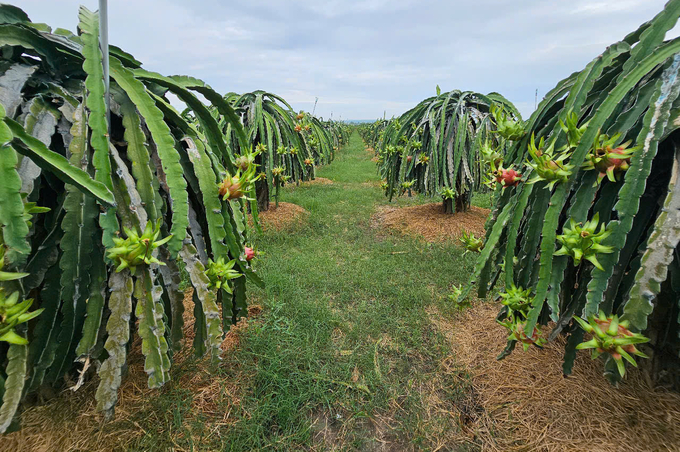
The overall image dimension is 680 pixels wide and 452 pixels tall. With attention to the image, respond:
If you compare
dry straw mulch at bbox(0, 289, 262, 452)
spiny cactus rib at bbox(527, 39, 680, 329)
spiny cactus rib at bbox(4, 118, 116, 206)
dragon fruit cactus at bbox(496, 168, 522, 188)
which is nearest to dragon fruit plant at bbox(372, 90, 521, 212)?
dragon fruit cactus at bbox(496, 168, 522, 188)

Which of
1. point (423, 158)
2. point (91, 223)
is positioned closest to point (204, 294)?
point (91, 223)

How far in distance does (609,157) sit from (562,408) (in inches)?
43.3

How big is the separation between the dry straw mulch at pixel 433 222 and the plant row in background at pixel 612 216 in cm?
250

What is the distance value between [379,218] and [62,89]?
4262 millimetres

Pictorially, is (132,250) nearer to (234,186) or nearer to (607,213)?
(234,186)

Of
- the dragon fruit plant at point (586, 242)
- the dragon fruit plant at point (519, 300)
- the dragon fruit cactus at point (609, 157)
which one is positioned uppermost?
the dragon fruit cactus at point (609, 157)

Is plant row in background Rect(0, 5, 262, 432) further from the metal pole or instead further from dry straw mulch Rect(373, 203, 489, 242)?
dry straw mulch Rect(373, 203, 489, 242)

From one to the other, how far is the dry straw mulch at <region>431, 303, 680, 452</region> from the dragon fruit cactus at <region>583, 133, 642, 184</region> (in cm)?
98

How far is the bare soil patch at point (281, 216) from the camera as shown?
4.42 meters

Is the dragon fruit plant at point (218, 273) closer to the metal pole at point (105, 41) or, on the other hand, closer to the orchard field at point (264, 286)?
the orchard field at point (264, 286)

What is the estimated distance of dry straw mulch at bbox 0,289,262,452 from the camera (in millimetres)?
1259

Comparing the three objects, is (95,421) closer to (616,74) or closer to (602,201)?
(602,201)

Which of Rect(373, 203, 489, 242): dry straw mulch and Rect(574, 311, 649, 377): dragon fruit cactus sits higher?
Rect(574, 311, 649, 377): dragon fruit cactus

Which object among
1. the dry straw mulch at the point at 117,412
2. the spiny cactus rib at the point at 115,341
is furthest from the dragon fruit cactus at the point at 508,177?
the dry straw mulch at the point at 117,412
